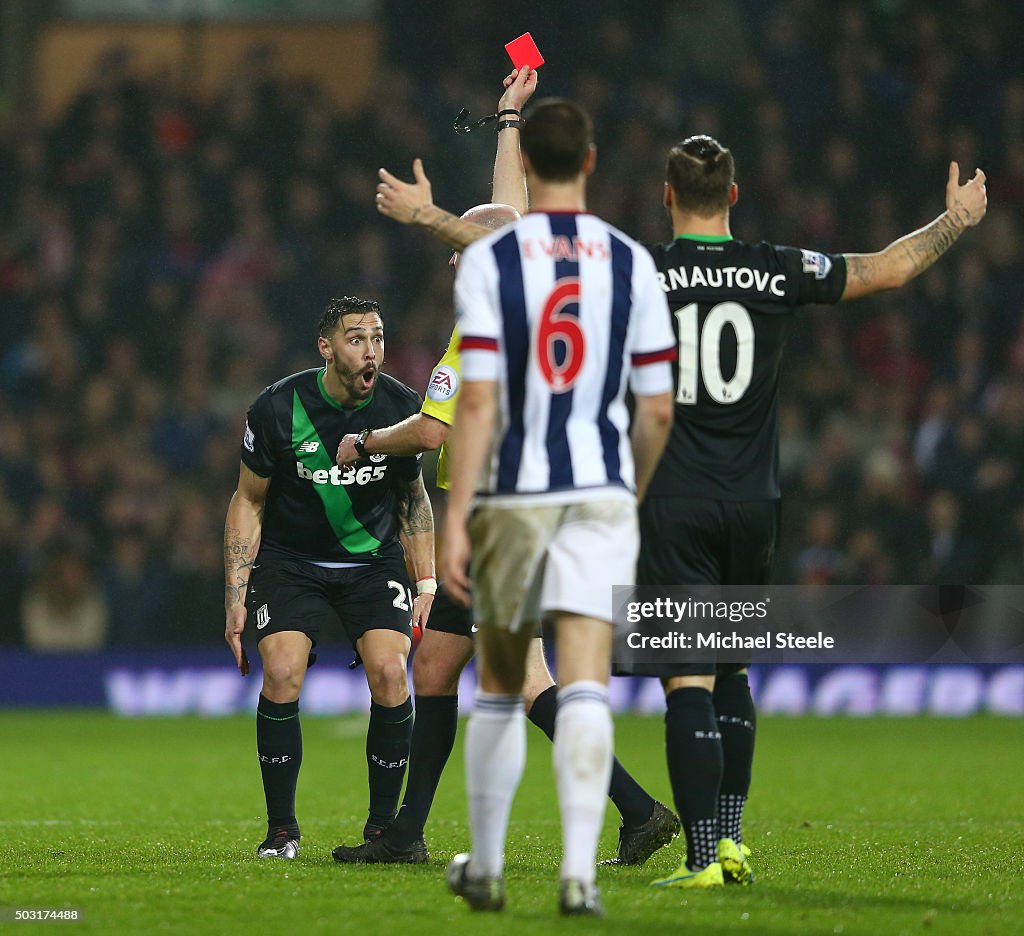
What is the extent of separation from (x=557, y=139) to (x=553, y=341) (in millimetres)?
539

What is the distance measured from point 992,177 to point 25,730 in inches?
436

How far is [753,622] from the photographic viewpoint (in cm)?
571

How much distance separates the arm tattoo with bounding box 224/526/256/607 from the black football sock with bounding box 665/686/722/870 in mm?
2282

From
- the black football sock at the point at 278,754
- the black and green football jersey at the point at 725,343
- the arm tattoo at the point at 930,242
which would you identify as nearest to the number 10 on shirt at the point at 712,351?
the black and green football jersey at the point at 725,343

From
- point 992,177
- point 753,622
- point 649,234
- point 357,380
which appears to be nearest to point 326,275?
point 649,234

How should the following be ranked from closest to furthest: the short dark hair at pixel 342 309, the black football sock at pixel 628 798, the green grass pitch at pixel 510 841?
the green grass pitch at pixel 510 841
the black football sock at pixel 628 798
the short dark hair at pixel 342 309

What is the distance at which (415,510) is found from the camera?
718 cm

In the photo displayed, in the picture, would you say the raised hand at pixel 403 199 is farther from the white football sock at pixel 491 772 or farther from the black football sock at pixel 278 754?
the black football sock at pixel 278 754

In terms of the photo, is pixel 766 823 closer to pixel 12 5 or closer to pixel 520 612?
pixel 520 612

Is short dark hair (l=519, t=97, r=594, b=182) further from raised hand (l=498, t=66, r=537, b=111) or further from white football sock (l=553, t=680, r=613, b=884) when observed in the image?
raised hand (l=498, t=66, r=537, b=111)

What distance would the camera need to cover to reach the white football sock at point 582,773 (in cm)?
440

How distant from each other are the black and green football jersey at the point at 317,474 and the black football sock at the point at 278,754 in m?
0.67

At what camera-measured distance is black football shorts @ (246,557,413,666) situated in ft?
22.2

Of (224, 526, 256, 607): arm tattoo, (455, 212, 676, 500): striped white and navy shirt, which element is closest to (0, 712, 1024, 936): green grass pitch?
(224, 526, 256, 607): arm tattoo
